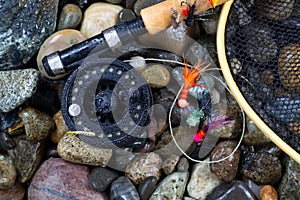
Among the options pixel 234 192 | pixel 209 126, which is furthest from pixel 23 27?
pixel 234 192

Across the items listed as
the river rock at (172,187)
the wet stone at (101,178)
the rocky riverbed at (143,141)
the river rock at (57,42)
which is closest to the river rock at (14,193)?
the rocky riverbed at (143,141)

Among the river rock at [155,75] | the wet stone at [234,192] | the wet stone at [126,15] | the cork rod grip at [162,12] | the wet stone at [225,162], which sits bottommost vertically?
the wet stone at [234,192]

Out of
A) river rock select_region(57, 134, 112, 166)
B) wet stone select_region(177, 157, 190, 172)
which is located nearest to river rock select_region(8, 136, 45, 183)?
river rock select_region(57, 134, 112, 166)

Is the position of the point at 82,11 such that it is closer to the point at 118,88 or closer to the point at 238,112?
the point at 118,88

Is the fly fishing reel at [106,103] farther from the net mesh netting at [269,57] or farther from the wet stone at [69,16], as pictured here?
the net mesh netting at [269,57]

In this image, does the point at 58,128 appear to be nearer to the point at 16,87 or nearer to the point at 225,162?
the point at 16,87
